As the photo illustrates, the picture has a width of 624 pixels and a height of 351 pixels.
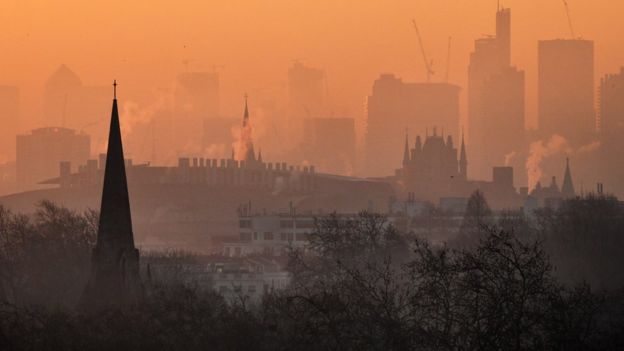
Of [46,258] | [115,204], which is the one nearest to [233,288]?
[46,258]

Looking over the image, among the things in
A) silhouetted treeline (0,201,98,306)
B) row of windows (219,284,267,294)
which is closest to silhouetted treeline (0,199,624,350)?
silhouetted treeline (0,201,98,306)

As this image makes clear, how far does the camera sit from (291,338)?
80.6m

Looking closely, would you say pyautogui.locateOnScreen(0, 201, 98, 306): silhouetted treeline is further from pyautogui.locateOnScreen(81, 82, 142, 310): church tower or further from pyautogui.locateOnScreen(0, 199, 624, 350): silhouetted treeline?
pyautogui.locateOnScreen(0, 199, 624, 350): silhouetted treeline

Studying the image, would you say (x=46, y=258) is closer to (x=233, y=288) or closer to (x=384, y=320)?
(x=233, y=288)

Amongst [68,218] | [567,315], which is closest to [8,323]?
[567,315]

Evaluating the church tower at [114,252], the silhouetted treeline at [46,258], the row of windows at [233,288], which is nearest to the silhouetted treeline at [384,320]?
the church tower at [114,252]

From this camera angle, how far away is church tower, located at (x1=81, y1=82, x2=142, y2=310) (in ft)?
303

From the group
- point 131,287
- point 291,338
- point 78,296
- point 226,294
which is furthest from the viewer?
point 226,294

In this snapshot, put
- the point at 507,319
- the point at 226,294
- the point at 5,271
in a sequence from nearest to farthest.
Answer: the point at 507,319
the point at 5,271
the point at 226,294

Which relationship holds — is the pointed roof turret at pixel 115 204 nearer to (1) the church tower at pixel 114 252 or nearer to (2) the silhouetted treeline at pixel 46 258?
(1) the church tower at pixel 114 252

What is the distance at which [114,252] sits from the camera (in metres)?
93.5

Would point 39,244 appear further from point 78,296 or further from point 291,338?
point 291,338

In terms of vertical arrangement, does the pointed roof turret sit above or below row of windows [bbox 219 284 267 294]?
above

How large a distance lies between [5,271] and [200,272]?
3594cm
